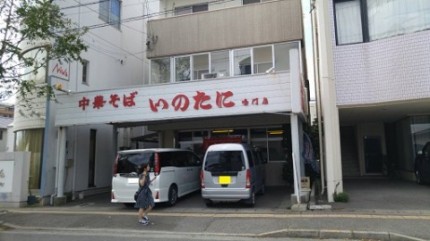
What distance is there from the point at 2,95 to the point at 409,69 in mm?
12921

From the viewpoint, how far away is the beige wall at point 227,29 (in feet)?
50.7

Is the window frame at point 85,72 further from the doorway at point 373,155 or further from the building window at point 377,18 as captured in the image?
the doorway at point 373,155

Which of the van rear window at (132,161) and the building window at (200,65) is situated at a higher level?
the building window at (200,65)

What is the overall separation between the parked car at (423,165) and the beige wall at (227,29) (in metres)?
6.62

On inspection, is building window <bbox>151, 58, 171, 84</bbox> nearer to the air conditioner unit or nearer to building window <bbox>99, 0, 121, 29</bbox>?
the air conditioner unit

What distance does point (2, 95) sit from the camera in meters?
12.3

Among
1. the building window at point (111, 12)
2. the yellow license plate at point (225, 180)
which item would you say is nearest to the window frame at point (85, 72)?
the building window at point (111, 12)

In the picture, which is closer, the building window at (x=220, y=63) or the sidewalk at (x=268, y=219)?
the sidewalk at (x=268, y=219)

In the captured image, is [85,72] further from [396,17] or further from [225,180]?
[396,17]

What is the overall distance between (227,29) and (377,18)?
6.15 meters

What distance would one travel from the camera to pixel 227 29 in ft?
53.5

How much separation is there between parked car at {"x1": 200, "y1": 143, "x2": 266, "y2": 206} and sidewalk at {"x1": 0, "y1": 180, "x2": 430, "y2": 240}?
17.4 inches

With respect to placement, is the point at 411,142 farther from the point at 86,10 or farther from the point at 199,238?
the point at 86,10

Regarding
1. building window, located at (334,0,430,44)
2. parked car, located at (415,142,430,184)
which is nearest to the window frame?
building window, located at (334,0,430,44)
